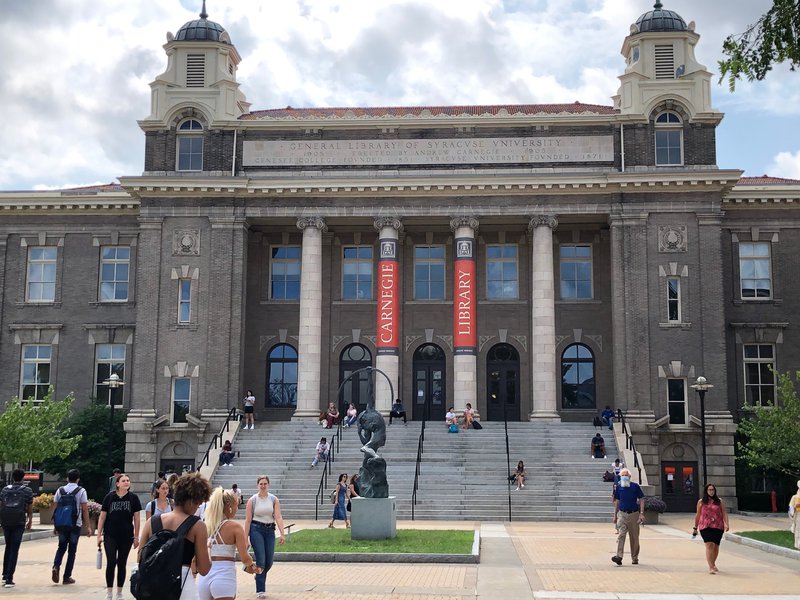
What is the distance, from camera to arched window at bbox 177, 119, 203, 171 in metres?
42.3

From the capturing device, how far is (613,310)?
40375 millimetres

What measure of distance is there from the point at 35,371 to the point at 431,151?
19.8 meters

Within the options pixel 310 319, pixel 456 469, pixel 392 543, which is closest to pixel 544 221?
pixel 310 319

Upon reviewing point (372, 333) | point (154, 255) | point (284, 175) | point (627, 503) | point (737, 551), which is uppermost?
point (284, 175)

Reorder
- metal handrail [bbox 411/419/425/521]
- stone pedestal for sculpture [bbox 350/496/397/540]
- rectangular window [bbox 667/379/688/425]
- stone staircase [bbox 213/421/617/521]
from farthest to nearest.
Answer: rectangular window [bbox 667/379/688/425] < stone staircase [bbox 213/421/617/521] < metal handrail [bbox 411/419/425/521] < stone pedestal for sculpture [bbox 350/496/397/540]

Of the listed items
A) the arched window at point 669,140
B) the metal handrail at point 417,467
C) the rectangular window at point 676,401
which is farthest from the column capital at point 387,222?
the rectangular window at point 676,401

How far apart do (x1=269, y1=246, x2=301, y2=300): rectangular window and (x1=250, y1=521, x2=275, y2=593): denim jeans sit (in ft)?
101

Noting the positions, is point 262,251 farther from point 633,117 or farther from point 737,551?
point 737,551

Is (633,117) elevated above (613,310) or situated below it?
above

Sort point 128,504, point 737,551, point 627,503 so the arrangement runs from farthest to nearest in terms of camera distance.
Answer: point 737,551 < point 627,503 < point 128,504

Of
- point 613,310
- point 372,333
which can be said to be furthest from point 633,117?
point 372,333

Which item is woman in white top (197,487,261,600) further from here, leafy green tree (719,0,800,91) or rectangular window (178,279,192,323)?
rectangular window (178,279,192,323)

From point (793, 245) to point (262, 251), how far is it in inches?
915

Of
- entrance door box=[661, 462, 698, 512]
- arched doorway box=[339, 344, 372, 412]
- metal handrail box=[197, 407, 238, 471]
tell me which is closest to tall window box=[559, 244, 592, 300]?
entrance door box=[661, 462, 698, 512]
